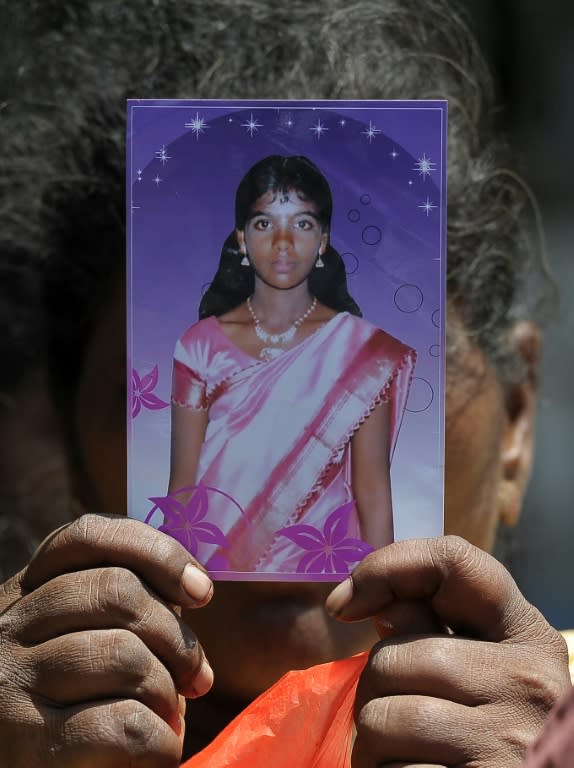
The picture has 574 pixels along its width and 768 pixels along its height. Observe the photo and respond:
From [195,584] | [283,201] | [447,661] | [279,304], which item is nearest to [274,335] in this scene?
[279,304]

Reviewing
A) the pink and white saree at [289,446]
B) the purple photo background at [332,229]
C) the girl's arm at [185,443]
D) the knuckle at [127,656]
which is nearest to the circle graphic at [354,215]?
the purple photo background at [332,229]

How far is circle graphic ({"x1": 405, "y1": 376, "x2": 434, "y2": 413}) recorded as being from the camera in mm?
966

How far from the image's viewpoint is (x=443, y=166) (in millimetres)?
969

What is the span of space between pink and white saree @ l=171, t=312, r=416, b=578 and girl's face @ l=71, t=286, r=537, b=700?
0.42 ft

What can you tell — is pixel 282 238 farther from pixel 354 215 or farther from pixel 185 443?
pixel 185 443

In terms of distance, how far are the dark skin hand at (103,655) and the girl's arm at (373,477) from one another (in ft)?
0.58

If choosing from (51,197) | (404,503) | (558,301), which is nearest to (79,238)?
(51,197)

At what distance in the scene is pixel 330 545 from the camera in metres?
0.96

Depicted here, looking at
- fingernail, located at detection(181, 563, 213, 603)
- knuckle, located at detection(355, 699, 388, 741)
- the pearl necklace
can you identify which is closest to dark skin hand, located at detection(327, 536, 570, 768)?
knuckle, located at detection(355, 699, 388, 741)

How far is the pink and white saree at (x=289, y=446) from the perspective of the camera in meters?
0.96

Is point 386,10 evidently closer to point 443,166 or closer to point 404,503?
point 443,166

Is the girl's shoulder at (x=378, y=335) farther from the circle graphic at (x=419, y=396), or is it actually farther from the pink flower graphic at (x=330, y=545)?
the pink flower graphic at (x=330, y=545)

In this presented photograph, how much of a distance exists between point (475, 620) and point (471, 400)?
537 millimetres

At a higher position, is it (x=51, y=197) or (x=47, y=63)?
(x=47, y=63)
